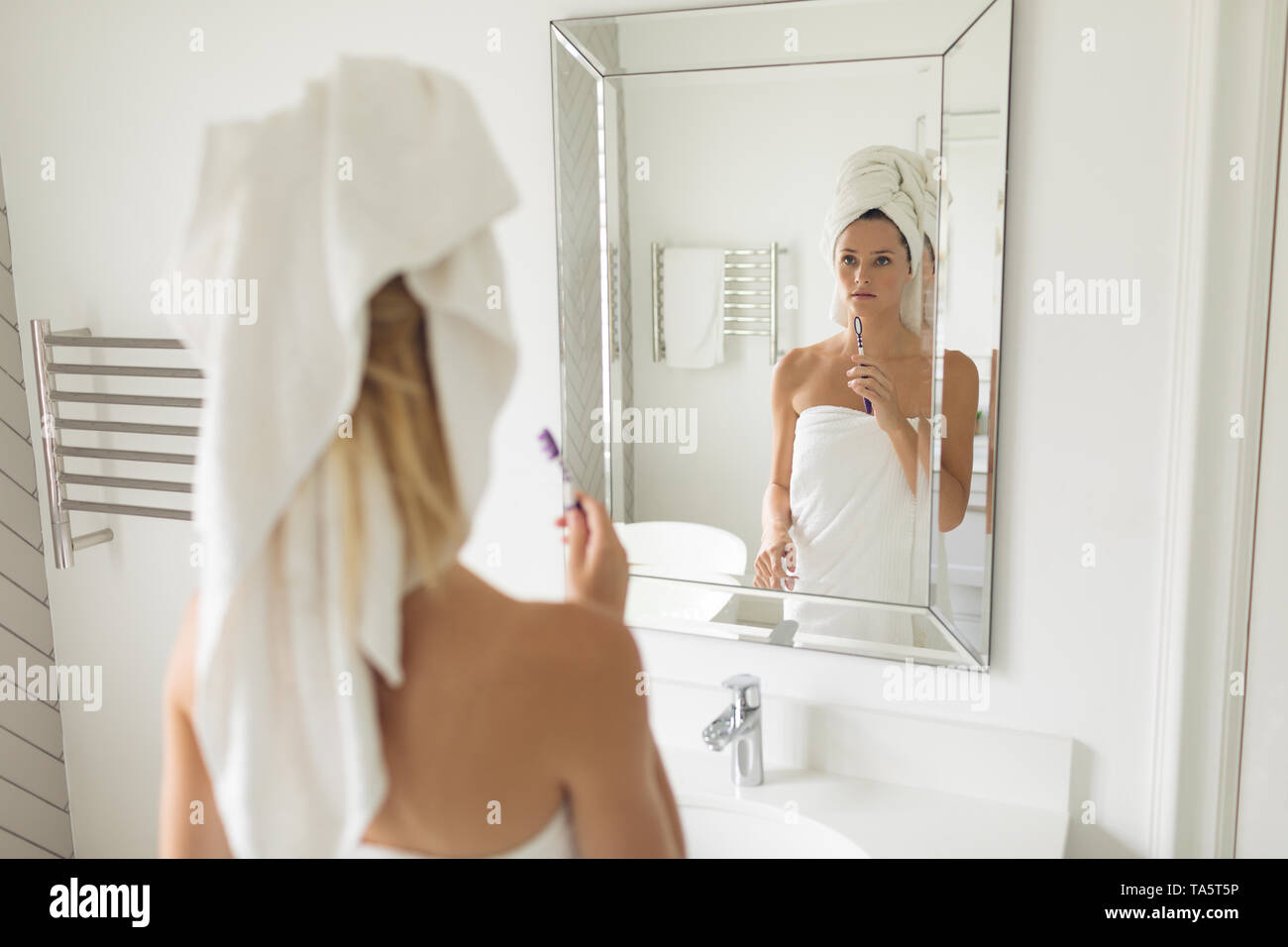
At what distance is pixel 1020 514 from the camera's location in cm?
124

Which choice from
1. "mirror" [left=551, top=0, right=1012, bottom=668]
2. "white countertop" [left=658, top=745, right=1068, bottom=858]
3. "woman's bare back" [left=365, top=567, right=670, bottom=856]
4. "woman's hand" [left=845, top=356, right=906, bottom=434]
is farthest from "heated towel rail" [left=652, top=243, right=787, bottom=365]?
"woman's bare back" [left=365, top=567, right=670, bottom=856]

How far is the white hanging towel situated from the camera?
4.38ft

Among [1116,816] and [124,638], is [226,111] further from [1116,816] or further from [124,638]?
[1116,816]

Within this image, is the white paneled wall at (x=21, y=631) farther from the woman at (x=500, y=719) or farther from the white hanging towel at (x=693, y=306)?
the woman at (x=500, y=719)

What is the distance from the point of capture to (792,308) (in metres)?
1.30

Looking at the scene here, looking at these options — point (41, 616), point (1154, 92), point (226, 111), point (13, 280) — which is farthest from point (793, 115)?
point (41, 616)

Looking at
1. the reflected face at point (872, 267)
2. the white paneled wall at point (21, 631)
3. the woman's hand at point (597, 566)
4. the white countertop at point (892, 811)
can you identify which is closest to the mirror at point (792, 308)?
the reflected face at point (872, 267)

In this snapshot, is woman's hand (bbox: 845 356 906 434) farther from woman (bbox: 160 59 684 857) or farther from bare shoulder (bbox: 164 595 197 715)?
bare shoulder (bbox: 164 595 197 715)

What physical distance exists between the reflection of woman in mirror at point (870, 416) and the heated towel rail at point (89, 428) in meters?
0.96

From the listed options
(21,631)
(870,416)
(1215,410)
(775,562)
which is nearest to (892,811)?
(775,562)

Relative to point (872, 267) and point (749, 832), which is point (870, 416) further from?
point (749, 832)

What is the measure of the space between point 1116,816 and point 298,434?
115 centimetres

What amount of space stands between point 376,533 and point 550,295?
3.13ft
